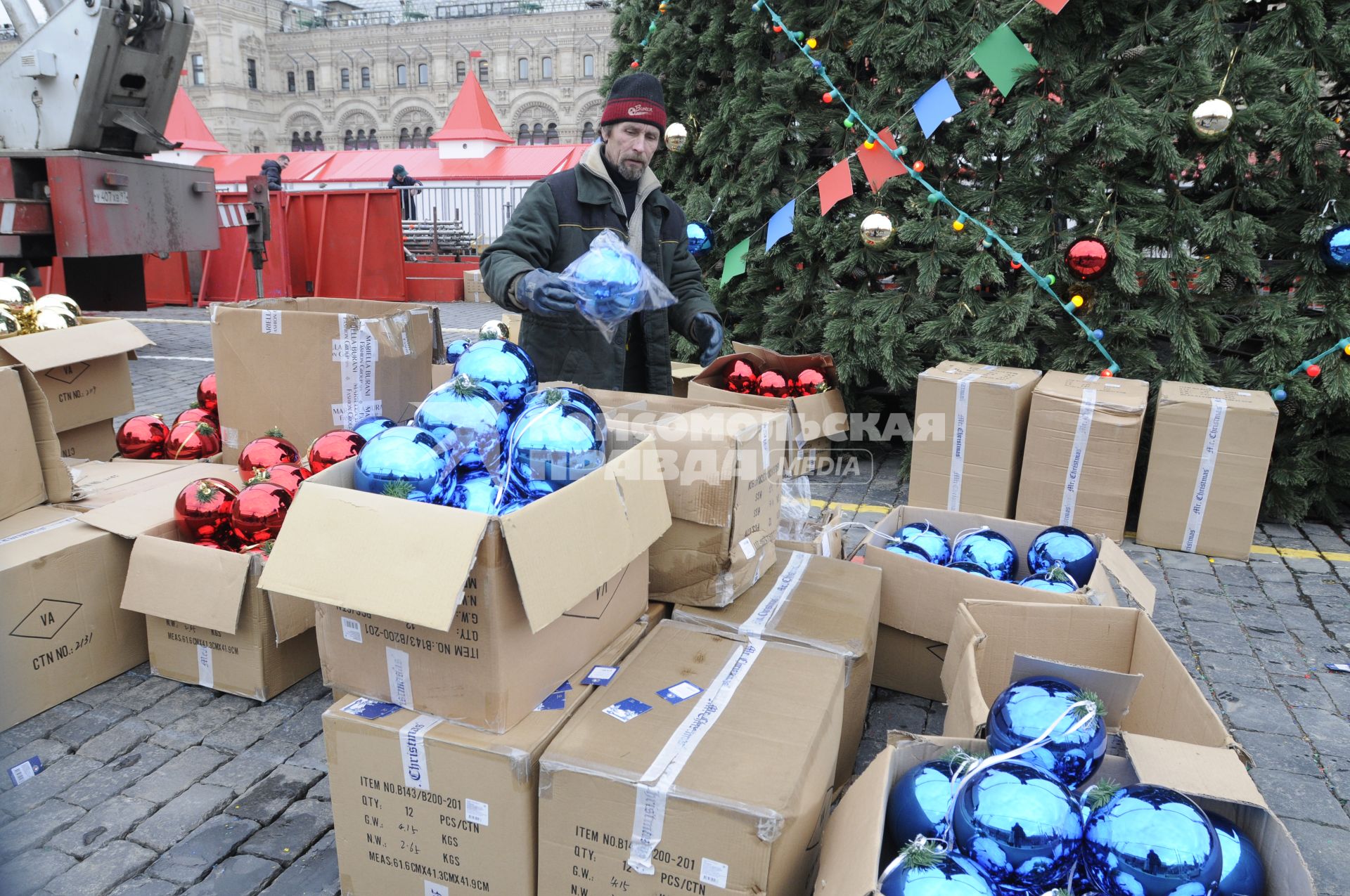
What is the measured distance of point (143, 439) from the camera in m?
4.30

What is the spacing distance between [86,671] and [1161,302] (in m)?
5.81

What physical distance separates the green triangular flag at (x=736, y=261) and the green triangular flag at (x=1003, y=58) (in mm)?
1959

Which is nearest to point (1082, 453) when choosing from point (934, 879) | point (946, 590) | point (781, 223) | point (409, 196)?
point (946, 590)

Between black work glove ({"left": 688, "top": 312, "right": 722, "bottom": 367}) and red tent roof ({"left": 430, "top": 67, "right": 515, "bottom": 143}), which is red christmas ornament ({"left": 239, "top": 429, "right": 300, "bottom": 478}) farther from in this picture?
red tent roof ({"left": 430, "top": 67, "right": 515, "bottom": 143})

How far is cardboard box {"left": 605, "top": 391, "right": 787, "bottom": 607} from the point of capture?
2385 mm

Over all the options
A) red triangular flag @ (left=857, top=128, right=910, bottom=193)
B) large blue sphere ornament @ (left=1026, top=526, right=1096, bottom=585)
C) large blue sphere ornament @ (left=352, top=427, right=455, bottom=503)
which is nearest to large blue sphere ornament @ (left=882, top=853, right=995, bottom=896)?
large blue sphere ornament @ (left=352, top=427, right=455, bottom=503)

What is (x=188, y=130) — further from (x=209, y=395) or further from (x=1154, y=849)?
(x=1154, y=849)

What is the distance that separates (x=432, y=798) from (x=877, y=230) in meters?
4.80

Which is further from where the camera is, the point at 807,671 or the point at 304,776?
the point at 304,776

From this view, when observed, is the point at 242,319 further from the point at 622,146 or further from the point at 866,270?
the point at 866,270

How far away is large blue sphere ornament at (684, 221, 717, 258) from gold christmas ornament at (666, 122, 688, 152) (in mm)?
655

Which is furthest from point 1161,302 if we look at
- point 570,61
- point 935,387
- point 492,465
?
point 570,61

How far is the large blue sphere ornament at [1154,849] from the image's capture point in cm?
161

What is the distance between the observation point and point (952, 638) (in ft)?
8.77
